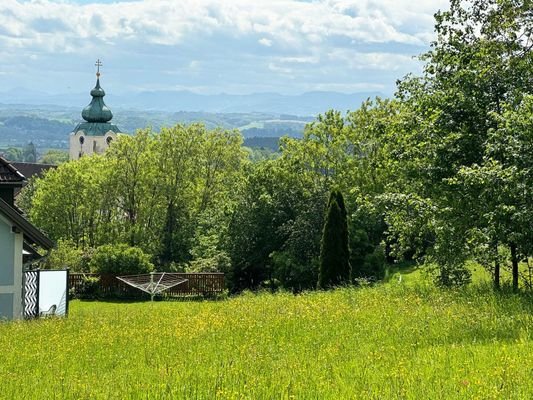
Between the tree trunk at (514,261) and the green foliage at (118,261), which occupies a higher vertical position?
the tree trunk at (514,261)

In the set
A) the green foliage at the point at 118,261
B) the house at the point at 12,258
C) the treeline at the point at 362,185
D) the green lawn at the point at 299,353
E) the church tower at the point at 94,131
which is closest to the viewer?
the green lawn at the point at 299,353

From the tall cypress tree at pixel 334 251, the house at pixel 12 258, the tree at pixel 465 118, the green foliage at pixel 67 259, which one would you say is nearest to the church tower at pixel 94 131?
the green foliage at pixel 67 259

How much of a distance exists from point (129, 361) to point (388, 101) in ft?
110

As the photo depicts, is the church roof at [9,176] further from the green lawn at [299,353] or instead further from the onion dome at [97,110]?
the onion dome at [97,110]

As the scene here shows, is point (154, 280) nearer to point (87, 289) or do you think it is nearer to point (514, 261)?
point (87, 289)

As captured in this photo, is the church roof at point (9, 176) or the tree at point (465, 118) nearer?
the tree at point (465, 118)

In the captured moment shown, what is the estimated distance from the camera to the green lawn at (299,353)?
6.29 metres

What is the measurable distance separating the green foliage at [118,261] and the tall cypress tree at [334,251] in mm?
15489

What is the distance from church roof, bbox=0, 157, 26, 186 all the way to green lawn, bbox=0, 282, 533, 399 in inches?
272

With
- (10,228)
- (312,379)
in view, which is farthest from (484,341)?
(10,228)

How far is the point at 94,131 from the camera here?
114 metres

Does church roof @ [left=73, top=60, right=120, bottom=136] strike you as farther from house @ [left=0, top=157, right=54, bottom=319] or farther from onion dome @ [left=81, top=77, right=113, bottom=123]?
house @ [left=0, top=157, right=54, bottom=319]

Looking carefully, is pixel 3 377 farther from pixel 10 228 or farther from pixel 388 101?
pixel 388 101

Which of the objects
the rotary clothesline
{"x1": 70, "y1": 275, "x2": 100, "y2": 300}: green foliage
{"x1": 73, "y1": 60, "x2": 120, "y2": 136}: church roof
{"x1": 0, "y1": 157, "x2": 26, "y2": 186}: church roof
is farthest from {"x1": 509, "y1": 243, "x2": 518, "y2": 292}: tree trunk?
{"x1": 73, "y1": 60, "x2": 120, "y2": 136}: church roof
